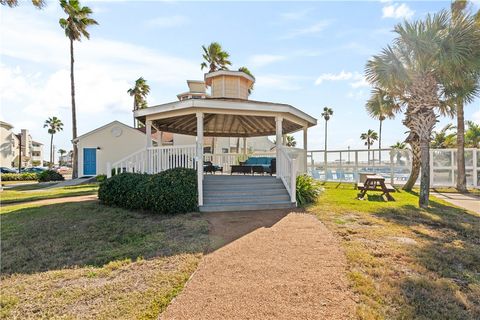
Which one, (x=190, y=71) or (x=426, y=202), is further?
(x=190, y=71)

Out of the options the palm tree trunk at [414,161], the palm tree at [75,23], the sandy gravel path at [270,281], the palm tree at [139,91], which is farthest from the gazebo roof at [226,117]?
the palm tree at [139,91]

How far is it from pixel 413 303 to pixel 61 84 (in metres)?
26.8

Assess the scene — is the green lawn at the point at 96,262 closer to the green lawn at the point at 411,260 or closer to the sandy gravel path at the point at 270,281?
the sandy gravel path at the point at 270,281

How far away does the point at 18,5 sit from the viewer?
11.2 metres

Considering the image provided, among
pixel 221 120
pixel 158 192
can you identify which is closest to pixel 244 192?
pixel 158 192

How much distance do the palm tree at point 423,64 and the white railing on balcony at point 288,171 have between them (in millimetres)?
4590

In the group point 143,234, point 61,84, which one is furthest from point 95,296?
point 61,84

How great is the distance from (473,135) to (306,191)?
1993cm

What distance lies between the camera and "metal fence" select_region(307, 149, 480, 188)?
14523 mm

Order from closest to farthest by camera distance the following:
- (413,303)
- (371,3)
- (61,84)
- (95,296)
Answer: (413,303) → (95,296) → (371,3) → (61,84)

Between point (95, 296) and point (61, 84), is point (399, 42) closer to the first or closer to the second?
point (95, 296)

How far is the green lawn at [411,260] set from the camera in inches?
119

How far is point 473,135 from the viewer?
20688 mm

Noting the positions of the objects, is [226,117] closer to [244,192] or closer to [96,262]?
[244,192]
